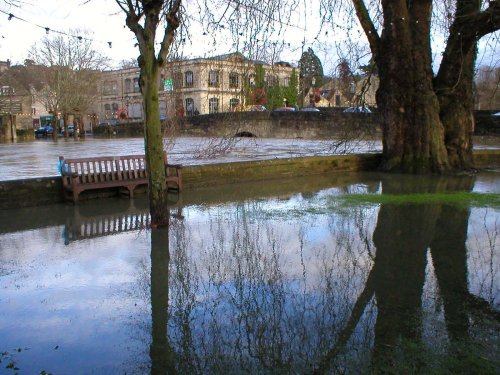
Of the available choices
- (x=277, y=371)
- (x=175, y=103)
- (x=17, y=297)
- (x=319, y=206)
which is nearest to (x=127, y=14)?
(x=175, y=103)

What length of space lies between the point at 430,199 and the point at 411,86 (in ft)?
17.0

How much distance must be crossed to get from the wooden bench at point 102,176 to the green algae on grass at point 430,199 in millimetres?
3669

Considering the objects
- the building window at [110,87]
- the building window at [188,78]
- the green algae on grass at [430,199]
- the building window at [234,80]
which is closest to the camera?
the green algae on grass at [430,199]

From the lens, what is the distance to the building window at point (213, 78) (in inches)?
485

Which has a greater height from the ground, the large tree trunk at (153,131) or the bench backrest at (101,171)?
the large tree trunk at (153,131)

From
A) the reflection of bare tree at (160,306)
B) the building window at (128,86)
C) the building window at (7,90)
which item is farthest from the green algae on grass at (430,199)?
the building window at (7,90)

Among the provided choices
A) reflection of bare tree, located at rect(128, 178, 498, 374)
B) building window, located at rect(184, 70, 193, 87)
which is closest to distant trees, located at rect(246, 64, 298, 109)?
building window, located at rect(184, 70, 193, 87)

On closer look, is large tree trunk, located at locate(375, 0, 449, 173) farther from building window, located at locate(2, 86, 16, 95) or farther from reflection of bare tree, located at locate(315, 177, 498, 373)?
building window, located at locate(2, 86, 16, 95)

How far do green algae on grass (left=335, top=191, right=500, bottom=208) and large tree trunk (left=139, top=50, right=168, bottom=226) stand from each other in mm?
3896

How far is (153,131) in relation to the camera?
24.4ft

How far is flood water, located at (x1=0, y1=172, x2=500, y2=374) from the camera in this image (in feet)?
12.2

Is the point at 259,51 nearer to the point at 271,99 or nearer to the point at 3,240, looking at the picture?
the point at 271,99

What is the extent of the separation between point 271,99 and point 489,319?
9.28 m

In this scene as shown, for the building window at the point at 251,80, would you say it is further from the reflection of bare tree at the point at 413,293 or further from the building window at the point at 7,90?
the building window at the point at 7,90
